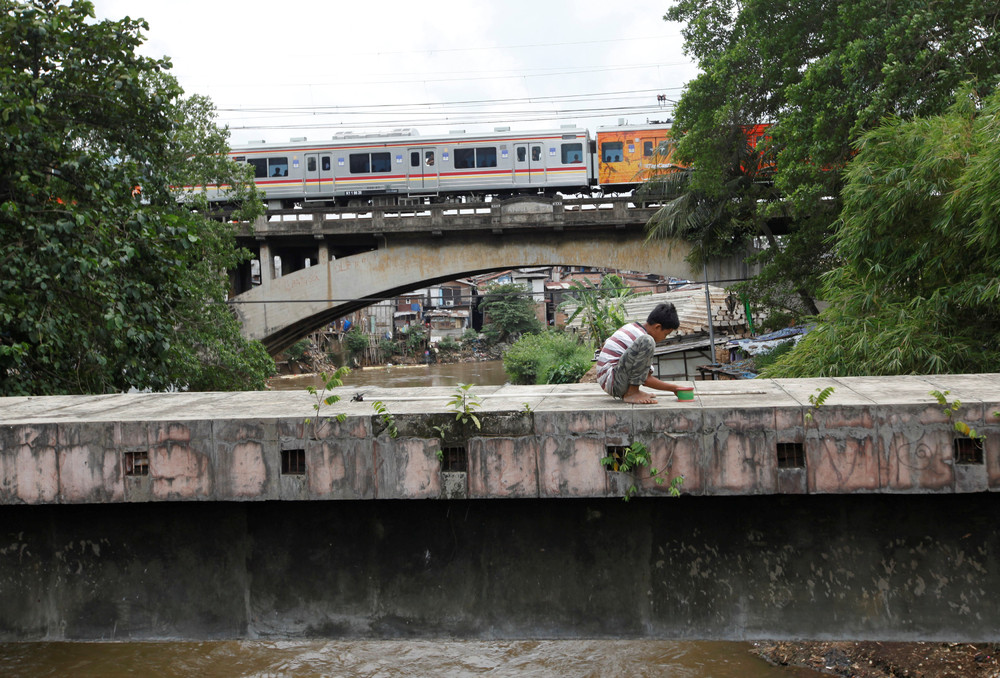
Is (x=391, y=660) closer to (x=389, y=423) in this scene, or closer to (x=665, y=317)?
(x=389, y=423)

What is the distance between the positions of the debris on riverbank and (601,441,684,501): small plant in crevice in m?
4.82

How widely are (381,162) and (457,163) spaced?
2411mm

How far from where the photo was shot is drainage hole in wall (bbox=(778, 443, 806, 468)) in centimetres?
343

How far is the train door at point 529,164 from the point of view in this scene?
77.0 ft

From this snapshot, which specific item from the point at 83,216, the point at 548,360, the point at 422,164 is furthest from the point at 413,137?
the point at 83,216

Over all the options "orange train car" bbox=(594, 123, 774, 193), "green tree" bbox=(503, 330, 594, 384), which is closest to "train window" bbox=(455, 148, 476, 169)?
"orange train car" bbox=(594, 123, 774, 193)

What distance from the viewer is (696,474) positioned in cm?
344

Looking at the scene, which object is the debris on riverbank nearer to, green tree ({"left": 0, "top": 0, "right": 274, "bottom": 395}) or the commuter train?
green tree ({"left": 0, "top": 0, "right": 274, "bottom": 395})

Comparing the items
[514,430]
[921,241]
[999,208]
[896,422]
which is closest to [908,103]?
[921,241]

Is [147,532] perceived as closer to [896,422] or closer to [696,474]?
[696,474]

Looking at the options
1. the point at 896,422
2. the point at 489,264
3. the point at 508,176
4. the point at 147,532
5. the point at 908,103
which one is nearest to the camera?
the point at 896,422

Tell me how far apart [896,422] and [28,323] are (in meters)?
7.30

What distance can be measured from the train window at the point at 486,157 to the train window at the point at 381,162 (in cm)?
278

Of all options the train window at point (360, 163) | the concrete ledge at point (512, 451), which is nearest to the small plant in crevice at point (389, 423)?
the concrete ledge at point (512, 451)
